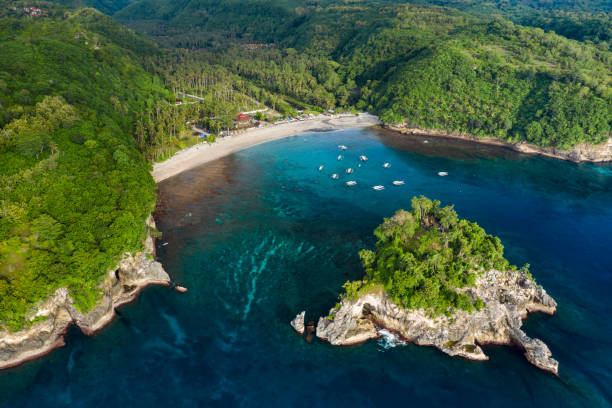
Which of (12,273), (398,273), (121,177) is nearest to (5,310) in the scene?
(12,273)

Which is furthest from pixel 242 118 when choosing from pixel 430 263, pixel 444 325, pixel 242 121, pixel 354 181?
pixel 444 325

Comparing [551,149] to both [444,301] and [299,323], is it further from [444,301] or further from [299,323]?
[299,323]

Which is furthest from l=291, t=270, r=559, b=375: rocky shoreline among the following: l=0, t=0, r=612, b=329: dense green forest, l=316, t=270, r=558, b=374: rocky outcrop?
l=0, t=0, r=612, b=329: dense green forest

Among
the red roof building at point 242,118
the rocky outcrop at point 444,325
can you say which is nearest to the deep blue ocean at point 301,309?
the rocky outcrop at point 444,325

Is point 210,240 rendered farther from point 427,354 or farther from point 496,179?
point 496,179

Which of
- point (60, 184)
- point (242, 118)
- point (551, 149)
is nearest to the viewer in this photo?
point (60, 184)

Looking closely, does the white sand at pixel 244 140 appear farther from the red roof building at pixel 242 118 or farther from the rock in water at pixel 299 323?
the rock in water at pixel 299 323
